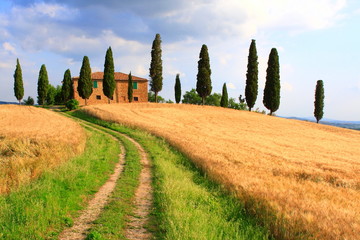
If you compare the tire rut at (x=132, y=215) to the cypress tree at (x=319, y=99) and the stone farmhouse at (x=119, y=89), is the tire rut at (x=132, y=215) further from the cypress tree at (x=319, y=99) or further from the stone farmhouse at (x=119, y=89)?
the stone farmhouse at (x=119, y=89)

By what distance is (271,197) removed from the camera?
267 inches

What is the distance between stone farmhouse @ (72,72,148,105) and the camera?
62.9m

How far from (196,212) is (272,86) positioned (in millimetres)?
48034

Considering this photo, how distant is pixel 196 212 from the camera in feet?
20.4

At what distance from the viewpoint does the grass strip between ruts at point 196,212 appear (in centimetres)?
528

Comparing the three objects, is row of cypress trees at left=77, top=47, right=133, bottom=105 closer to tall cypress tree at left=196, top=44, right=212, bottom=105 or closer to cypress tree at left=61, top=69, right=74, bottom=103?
cypress tree at left=61, top=69, right=74, bottom=103

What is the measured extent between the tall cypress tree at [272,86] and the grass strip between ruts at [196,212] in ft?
142

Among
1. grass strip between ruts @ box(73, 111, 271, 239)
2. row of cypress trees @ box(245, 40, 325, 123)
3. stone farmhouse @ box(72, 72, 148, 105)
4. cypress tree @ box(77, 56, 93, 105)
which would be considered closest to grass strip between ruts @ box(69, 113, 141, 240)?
grass strip between ruts @ box(73, 111, 271, 239)

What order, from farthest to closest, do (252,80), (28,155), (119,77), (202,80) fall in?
(119,77) → (202,80) → (252,80) → (28,155)

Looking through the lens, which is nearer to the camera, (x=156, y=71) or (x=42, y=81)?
(x=156, y=71)

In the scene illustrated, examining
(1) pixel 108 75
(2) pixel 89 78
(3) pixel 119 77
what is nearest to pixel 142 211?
(1) pixel 108 75

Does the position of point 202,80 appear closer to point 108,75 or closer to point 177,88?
point 177,88

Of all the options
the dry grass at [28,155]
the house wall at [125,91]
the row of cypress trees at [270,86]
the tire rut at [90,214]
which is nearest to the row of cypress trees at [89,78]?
the house wall at [125,91]

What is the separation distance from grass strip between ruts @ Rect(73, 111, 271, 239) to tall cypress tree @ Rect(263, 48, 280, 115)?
43.2 meters
